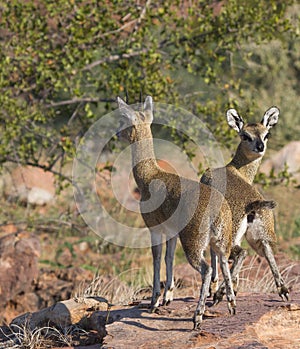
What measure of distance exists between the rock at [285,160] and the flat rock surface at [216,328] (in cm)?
1129

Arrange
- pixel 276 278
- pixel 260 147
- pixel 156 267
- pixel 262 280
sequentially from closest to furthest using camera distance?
pixel 276 278 → pixel 156 267 → pixel 260 147 → pixel 262 280

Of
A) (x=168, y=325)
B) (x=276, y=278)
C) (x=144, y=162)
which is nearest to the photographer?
(x=168, y=325)

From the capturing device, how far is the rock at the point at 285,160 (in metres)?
17.3

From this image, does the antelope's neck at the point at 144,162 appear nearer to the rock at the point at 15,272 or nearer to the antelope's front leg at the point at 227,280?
the antelope's front leg at the point at 227,280

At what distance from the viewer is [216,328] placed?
543cm

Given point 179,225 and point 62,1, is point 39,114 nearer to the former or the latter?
point 62,1

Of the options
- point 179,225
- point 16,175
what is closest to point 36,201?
point 16,175

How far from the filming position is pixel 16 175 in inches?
653

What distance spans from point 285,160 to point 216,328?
1243 cm

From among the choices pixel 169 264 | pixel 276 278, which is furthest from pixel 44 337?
pixel 276 278

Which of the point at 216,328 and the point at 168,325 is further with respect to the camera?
the point at 168,325

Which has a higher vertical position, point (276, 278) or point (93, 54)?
point (93, 54)

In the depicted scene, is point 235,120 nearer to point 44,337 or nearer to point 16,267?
point 44,337

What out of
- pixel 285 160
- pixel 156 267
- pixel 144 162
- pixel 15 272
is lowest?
pixel 15 272
